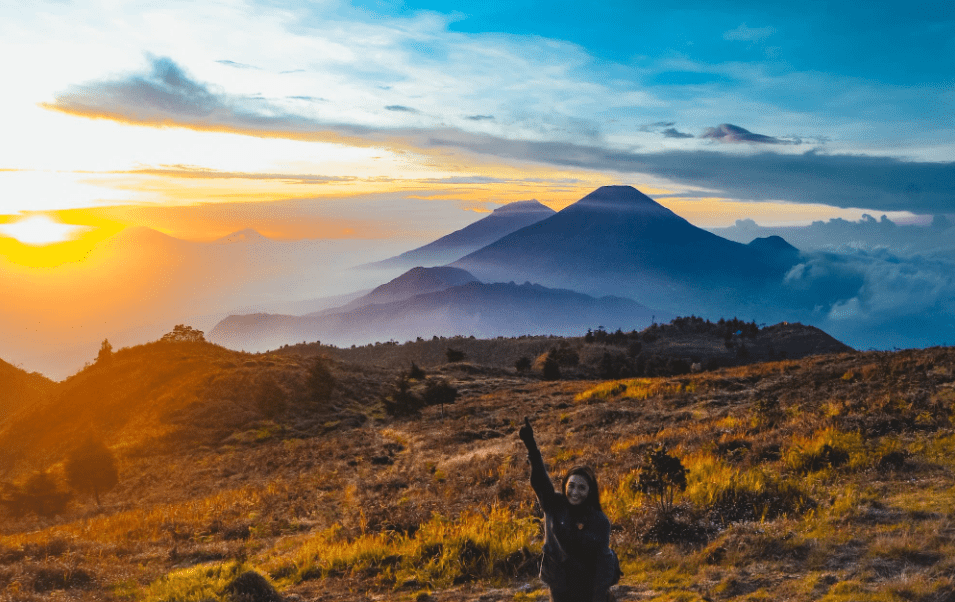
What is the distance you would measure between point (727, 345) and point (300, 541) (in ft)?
291

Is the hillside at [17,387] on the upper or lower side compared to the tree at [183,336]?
lower

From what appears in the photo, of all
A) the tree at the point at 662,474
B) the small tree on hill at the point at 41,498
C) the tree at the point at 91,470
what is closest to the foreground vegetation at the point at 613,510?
the tree at the point at 662,474

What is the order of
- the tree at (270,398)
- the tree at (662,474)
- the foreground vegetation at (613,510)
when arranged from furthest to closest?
the tree at (270,398)
the tree at (662,474)
the foreground vegetation at (613,510)

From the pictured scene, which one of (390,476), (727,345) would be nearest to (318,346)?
(727,345)

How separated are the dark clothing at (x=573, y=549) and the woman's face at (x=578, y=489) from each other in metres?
0.12

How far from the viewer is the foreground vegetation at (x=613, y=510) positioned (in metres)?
8.23

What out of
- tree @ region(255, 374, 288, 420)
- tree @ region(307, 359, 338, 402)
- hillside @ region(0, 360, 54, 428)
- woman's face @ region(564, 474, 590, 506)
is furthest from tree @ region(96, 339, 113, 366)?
woman's face @ region(564, 474, 590, 506)

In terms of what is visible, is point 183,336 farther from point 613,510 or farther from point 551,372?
point 613,510

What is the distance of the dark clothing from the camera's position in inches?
202

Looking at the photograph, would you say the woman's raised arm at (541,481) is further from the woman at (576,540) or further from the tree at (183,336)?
the tree at (183,336)

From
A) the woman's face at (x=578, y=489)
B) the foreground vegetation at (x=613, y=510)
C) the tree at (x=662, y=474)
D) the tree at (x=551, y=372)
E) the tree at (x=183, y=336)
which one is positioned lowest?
the tree at (x=551, y=372)

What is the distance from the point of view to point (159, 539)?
46.7 ft

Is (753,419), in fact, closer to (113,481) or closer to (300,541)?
(300,541)

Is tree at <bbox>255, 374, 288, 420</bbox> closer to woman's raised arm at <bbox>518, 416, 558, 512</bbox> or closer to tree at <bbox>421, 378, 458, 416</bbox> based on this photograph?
tree at <bbox>421, 378, 458, 416</bbox>
